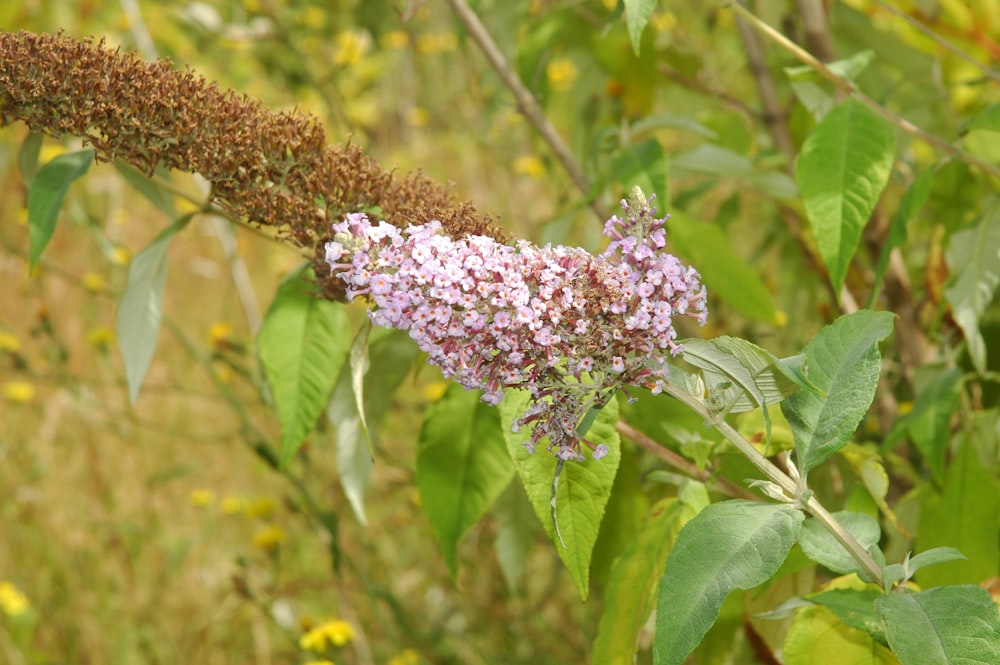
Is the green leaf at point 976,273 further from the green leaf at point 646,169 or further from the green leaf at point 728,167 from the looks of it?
the green leaf at point 646,169

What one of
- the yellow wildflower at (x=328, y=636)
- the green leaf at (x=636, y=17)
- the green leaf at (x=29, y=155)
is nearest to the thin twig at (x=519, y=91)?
Answer: the green leaf at (x=636, y=17)

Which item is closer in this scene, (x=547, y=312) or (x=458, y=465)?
(x=547, y=312)

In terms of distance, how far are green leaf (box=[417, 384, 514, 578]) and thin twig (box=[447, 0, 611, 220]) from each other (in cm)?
44

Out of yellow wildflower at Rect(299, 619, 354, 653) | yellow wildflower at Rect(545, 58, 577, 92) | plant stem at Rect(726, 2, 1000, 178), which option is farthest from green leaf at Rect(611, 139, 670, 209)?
yellow wildflower at Rect(545, 58, 577, 92)

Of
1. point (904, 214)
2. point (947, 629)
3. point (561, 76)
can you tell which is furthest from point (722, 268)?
point (561, 76)

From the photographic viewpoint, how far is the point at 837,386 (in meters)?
0.85

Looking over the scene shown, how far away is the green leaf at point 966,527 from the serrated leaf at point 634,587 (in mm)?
388

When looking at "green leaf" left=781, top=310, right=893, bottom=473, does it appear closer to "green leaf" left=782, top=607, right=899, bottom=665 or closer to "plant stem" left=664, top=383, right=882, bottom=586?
"plant stem" left=664, top=383, right=882, bottom=586

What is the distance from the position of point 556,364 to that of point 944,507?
0.68 metres

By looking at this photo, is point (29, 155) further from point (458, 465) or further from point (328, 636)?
point (328, 636)

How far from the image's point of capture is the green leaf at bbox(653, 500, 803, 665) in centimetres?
76

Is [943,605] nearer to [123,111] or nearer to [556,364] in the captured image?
[556,364]

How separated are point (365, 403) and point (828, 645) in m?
0.64

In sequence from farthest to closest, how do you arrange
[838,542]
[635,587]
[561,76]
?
1. [561,76]
2. [635,587]
3. [838,542]
